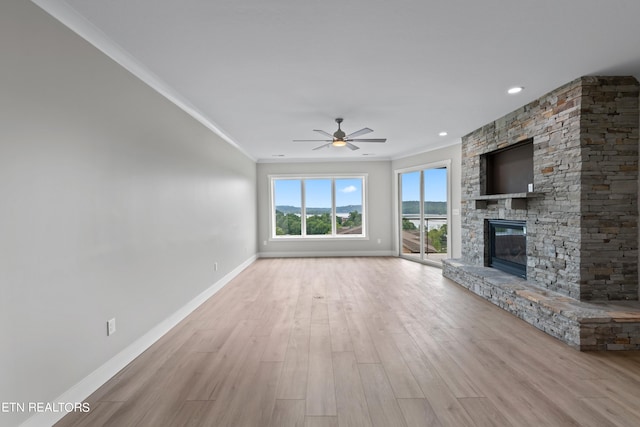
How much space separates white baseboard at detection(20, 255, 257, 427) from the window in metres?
4.05

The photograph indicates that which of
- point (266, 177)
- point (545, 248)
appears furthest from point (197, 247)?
point (545, 248)

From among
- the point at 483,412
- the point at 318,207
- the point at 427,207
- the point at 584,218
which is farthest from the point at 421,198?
the point at 483,412

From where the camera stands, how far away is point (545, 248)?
11.3 ft

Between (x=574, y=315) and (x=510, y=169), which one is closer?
(x=574, y=315)

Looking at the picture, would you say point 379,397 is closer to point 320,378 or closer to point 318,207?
point 320,378

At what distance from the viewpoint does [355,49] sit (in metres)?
2.34

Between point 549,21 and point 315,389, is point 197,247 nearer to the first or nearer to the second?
point 315,389

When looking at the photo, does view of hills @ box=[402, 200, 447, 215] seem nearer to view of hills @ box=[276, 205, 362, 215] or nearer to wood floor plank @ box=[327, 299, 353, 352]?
view of hills @ box=[276, 205, 362, 215]

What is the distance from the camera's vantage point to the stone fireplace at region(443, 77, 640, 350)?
272 centimetres

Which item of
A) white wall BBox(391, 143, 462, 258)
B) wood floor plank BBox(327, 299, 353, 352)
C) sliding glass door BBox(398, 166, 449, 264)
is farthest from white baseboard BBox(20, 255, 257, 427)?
sliding glass door BBox(398, 166, 449, 264)

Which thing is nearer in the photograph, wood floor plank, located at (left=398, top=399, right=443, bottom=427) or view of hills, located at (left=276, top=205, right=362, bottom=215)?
wood floor plank, located at (left=398, top=399, right=443, bottom=427)

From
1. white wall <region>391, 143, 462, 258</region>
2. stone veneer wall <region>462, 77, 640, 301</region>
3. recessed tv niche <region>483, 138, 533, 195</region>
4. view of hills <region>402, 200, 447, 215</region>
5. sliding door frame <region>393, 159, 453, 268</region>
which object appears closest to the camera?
stone veneer wall <region>462, 77, 640, 301</region>

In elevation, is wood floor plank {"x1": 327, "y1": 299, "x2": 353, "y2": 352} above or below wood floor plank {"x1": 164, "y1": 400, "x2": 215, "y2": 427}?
above

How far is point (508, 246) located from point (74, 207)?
506 cm
